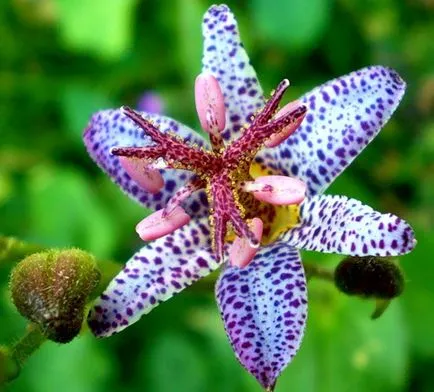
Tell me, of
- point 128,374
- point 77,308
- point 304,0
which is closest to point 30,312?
point 77,308

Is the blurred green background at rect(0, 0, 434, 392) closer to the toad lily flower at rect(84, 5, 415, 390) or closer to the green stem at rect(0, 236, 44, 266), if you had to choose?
the toad lily flower at rect(84, 5, 415, 390)

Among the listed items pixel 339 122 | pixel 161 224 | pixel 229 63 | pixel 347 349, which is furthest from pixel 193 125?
pixel 161 224

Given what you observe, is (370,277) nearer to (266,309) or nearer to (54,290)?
(266,309)

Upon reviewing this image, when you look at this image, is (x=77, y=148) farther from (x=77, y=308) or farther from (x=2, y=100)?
(x=77, y=308)

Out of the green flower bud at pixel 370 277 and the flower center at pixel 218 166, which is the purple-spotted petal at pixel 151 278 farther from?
the green flower bud at pixel 370 277

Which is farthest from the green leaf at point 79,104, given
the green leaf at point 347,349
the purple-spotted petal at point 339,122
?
the purple-spotted petal at point 339,122

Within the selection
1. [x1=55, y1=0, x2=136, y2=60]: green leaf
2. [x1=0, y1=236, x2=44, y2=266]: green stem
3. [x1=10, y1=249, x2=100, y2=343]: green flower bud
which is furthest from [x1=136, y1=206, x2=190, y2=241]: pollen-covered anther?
[x1=55, y1=0, x2=136, y2=60]: green leaf
